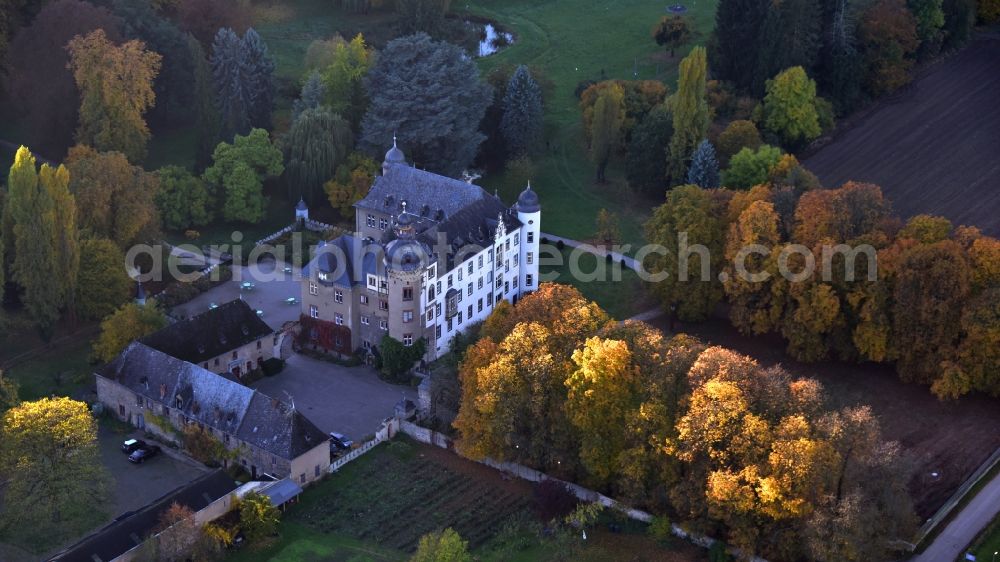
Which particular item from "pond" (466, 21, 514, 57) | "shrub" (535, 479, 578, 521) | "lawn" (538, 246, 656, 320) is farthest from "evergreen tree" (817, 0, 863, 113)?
"shrub" (535, 479, 578, 521)

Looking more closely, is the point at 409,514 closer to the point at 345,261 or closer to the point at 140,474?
the point at 140,474

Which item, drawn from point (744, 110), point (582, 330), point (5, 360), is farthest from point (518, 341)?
point (744, 110)

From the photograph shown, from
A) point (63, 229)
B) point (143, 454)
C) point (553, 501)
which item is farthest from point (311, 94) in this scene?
point (553, 501)

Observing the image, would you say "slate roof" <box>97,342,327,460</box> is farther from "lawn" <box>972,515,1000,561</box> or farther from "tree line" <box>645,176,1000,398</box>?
"lawn" <box>972,515,1000,561</box>

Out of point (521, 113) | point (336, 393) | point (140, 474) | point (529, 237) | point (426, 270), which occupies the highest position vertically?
point (521, 113)

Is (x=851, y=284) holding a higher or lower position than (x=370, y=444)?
higher

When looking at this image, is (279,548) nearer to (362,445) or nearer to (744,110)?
(362,445)
